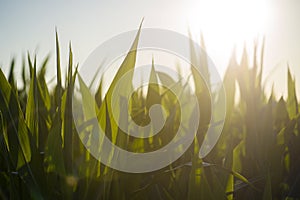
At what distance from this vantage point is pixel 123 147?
378mm

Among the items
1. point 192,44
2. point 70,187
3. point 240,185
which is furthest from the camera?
point 192,44

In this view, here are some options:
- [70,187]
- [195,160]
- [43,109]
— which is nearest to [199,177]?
[195,160]

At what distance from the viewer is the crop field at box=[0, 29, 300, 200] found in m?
0.38

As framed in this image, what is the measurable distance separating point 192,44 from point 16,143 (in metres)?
0.32

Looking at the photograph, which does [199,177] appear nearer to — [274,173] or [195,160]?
[195,160]

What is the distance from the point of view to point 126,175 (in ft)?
1.36

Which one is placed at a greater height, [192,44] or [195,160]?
[192,44]

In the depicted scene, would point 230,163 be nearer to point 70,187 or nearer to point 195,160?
point 195,160

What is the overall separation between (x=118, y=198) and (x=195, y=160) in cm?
9

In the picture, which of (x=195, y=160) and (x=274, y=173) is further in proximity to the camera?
(x=274, y=173)

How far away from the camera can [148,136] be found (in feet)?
1.53

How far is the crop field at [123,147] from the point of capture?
378 millimetres

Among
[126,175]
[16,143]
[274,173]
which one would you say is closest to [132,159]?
[126,175]

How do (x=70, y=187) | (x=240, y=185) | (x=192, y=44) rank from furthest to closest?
1. (x=192, y=44)
2. (x=240, y=185)
3. (x=70, y=187)
